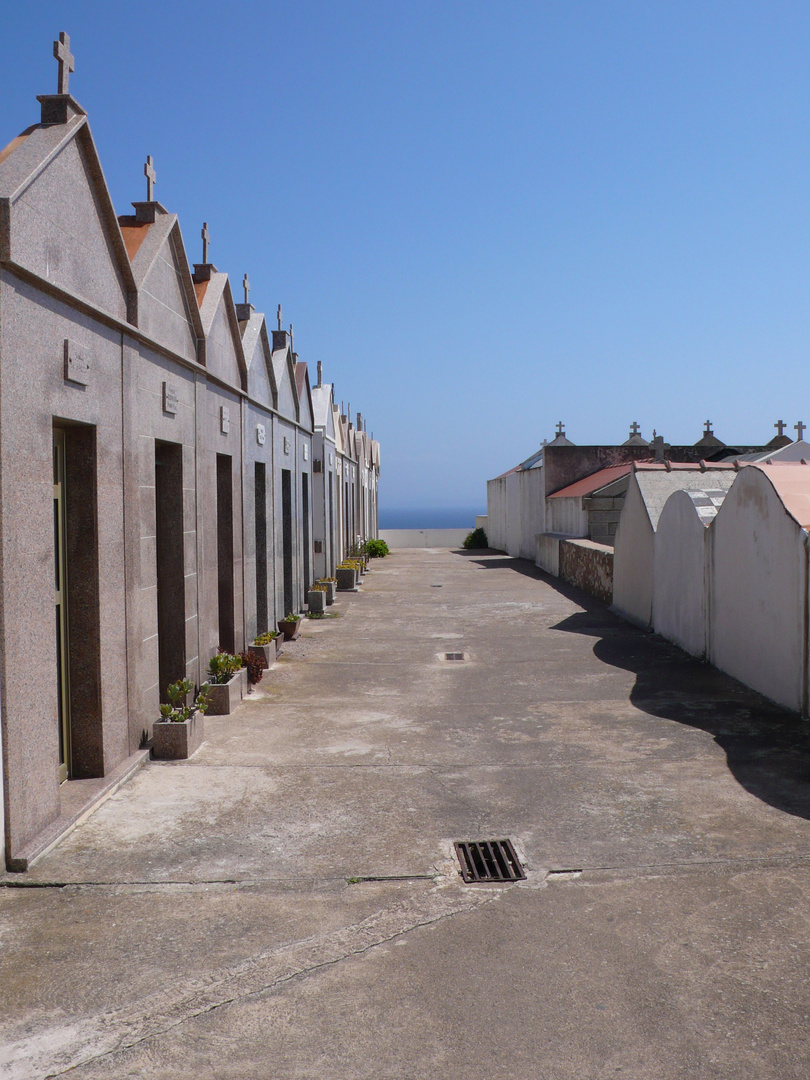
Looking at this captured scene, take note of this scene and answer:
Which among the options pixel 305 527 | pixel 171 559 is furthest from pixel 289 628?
pixel 171 559

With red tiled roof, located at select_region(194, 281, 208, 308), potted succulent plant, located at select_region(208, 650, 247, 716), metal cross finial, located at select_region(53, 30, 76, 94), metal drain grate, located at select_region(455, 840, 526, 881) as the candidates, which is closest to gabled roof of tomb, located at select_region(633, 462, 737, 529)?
potted succulent plant, located at select_region(208, 650, 247, 716)

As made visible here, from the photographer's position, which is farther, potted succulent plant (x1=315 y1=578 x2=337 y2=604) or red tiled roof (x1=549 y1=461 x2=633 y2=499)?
red tiled roof (x1=549 y1=461 x2=633 y2=499)

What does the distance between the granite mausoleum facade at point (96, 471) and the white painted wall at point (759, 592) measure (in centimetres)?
578

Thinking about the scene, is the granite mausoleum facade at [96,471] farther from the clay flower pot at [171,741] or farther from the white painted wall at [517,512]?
A: the white painted wall at [517,512]

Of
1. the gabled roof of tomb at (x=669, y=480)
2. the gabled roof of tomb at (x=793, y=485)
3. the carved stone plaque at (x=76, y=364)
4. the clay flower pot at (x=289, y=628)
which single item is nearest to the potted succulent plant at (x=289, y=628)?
the clay flower pot at (x=289, y=628)

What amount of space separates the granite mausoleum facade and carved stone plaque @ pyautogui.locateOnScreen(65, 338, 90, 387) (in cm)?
1

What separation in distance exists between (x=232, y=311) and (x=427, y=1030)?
29.0ft

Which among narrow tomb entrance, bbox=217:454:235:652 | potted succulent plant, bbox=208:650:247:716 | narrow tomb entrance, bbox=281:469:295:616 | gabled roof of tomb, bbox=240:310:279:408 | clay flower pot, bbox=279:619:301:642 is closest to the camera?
potted succulent plant, bbox=208:650:247:716

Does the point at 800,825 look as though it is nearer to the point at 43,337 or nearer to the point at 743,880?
the point at 743,880

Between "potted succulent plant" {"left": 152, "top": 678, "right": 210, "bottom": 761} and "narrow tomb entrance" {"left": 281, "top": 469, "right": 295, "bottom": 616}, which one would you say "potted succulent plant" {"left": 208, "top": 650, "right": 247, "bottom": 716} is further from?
"narrow tomb entrance" {"left": 281, "top": 469, "right": 295, "bottom": 616}

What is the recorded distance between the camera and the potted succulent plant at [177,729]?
699cm

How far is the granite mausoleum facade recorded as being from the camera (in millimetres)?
4883

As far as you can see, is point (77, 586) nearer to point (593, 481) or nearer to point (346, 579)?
point (346, 579)

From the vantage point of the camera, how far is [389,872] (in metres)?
4.75
